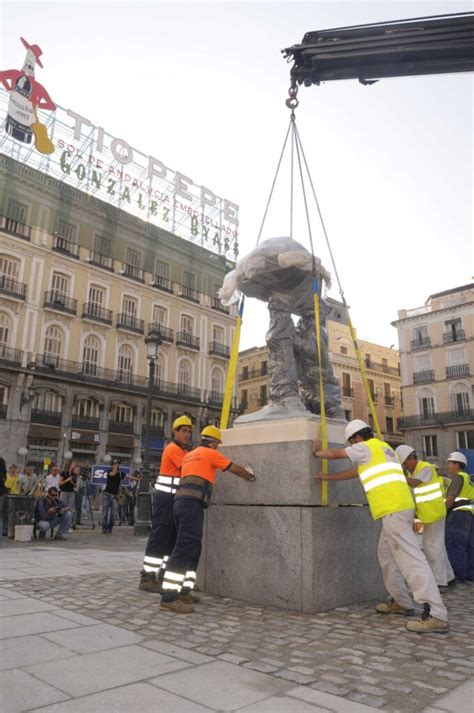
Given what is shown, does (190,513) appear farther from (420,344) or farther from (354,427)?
(420,344)

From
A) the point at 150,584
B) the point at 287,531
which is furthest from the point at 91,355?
the point at 287,531

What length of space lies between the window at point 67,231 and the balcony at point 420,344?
89.6 ft

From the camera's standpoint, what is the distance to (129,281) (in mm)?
36969

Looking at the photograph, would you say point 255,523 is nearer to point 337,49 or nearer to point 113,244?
point 337,49

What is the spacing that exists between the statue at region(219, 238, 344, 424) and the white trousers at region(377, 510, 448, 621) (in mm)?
1834

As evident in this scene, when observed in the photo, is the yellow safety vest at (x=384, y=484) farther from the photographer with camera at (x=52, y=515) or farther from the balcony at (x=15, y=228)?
the balcony at (x=15, y=228)

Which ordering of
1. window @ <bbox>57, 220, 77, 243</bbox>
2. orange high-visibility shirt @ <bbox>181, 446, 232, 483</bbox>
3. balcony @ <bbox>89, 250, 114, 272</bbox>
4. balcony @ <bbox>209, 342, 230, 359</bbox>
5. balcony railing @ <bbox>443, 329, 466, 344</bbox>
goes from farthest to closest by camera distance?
balcony @ <bbox>209, 342, 230, 359</bbox>, balcony railing @ <bbox>443, 329, 466, 344</bbox>, balcony @ <bbox>89, 250, 114, 272</bbox>, window @ <bbox>57, 220, 77, 243</bbox>, orange high-visibility shirt @ <bbox>181, 446, 232, 483</bbox>

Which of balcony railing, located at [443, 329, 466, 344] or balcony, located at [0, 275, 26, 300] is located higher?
balcony railing, located at [443, 329, 466, 344]

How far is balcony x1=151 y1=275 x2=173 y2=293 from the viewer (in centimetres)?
3857

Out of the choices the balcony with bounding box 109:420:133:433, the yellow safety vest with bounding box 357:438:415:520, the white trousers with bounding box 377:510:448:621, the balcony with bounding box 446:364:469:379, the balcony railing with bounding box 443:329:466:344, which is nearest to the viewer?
the white trousers with bounding box 377:510:448:621

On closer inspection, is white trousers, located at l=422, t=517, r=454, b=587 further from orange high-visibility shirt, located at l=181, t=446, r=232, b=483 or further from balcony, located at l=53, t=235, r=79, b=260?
balcony, located at l=53, t=235, r=79, b=260

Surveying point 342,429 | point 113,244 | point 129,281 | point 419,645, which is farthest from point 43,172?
point 419,645

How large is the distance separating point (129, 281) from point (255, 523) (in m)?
33.6

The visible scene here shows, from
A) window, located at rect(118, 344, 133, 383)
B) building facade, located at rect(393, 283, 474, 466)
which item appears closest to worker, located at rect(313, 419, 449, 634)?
window, located at rect(118, 344, 133, 383)
